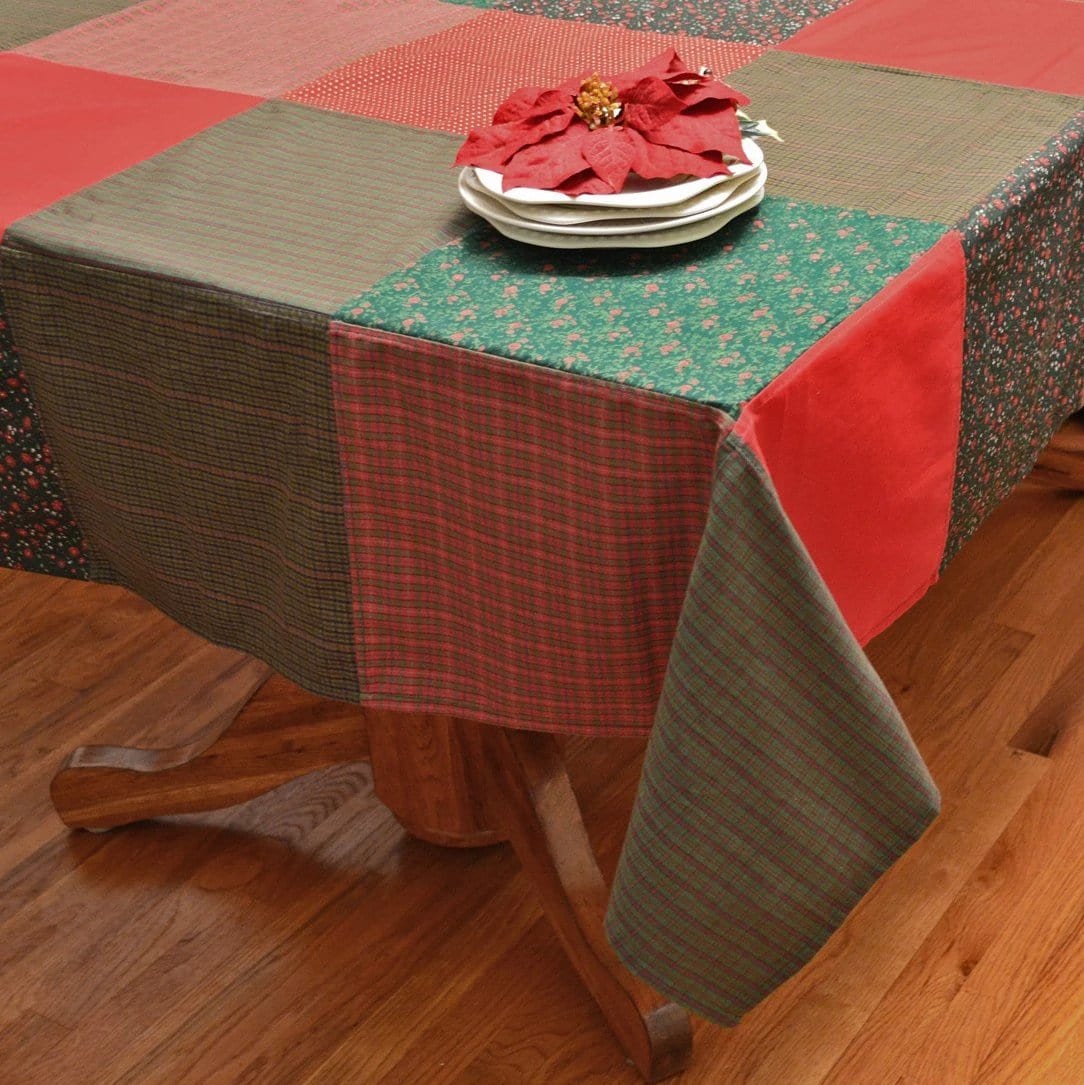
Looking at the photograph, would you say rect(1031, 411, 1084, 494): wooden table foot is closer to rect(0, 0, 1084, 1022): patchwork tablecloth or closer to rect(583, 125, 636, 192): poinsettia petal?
rect(0, 0, 1084, 1022): patchwork tablecloth

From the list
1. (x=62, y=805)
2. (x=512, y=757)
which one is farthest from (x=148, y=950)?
(x=512, y=757)

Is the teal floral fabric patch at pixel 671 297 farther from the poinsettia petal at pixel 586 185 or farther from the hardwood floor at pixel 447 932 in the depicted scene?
the hardwood floor at pixel 447 932

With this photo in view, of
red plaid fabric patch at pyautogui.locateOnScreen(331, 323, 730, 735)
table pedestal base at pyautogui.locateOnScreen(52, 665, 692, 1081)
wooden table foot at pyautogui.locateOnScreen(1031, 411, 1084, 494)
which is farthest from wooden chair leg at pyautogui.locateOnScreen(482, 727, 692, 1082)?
wooden table foot at pyautogui.locateOnScreen(1031, 411, 1084, 494)

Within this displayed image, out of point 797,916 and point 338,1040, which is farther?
point 338,1040

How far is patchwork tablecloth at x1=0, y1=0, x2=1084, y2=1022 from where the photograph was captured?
0.83m

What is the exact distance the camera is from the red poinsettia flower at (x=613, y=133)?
36.9 inches

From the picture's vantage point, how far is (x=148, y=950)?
1383 mm

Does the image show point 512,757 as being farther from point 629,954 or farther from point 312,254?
point 312,254

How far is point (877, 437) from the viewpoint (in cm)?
92

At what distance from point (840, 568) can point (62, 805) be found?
902 millimetres

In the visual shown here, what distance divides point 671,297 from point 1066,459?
119 cm

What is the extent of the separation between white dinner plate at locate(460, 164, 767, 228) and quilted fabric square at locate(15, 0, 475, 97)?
41 cm

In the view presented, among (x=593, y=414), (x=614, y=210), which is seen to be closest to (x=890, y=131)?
(x=614, y=210)

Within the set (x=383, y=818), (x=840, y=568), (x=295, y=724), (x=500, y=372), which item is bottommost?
(x=383, y=818)
